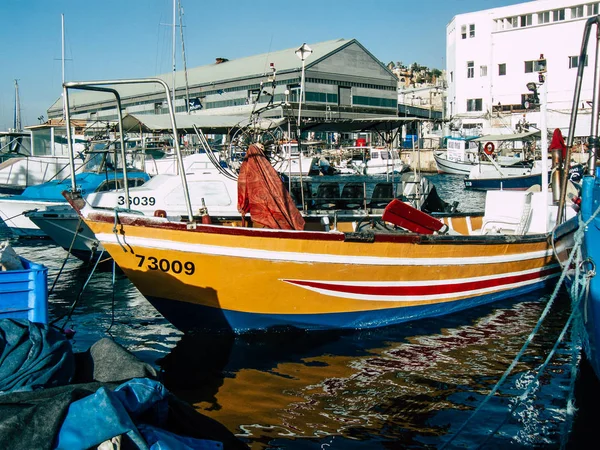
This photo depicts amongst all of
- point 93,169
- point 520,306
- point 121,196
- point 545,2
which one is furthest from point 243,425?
point 545,2

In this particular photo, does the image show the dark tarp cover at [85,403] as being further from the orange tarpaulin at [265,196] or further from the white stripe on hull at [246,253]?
the orange tarpaulin at [265,196]

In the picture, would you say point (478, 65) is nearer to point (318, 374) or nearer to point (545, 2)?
point (545, 2)

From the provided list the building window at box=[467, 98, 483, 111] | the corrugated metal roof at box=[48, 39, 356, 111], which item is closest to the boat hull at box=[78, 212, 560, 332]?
the corrugated metal roof at box=[48, 39, 356, 111]

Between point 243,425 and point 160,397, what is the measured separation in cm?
209

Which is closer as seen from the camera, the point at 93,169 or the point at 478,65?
the point at 93,169

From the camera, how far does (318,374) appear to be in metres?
7.40

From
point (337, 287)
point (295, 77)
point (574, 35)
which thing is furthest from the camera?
point (295, 77)

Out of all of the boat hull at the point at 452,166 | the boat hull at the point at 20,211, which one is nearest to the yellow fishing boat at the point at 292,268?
the boat hull at the point at 20,211

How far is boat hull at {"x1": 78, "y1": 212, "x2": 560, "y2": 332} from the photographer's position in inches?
307

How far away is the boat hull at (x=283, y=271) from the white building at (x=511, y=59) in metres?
40.5

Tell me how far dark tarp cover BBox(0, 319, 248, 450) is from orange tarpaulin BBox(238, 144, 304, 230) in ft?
13.1

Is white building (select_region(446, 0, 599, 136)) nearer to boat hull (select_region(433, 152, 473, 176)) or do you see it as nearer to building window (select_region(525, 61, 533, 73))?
building window (select_region(525, 61, 533, 73))

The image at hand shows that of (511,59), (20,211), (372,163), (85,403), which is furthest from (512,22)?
(85,403)

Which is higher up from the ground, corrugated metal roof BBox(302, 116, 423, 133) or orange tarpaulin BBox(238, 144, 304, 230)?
corrugated metal roof BBox(302, 116, 423, 133)
